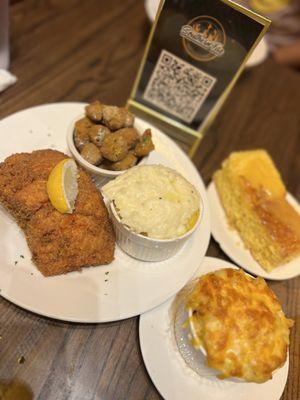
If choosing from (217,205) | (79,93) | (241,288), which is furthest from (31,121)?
(241,288)

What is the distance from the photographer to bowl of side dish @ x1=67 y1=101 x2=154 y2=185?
5.14ft

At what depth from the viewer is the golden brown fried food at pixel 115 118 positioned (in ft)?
5.33

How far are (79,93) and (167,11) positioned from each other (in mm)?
825

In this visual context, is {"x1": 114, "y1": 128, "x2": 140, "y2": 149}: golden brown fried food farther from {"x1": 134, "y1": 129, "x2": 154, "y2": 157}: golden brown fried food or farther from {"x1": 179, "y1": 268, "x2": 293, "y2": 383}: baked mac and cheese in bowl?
{"x1": 179, "y1": 268, "x2": 293, "y2": 383}: baked mac and cheese in bowl

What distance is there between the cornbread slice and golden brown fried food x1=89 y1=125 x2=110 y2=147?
2.56 ft

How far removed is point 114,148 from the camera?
1.56 meters

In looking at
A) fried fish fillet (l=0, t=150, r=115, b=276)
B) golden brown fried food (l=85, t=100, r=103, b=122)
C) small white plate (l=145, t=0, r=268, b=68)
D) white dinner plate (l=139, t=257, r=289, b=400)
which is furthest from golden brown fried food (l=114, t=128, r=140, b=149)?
small white plate (l=145, t=0, r=268, b=68)

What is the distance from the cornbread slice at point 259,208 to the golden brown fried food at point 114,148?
0.70m

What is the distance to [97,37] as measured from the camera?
2.58 m

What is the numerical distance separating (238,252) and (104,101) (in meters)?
1.25

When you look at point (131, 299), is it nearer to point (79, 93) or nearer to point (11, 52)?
point (79, 93)

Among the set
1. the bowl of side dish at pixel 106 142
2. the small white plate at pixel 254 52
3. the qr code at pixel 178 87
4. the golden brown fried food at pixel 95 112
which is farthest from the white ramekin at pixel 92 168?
the small white plate at pixel 254 52

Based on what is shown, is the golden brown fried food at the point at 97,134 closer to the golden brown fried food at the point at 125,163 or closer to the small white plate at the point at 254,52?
the golden brown fried food at the point at 125,163

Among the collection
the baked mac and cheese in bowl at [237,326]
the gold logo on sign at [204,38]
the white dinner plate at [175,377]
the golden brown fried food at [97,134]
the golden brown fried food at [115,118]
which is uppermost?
the gold logo on sign at [204,38]
